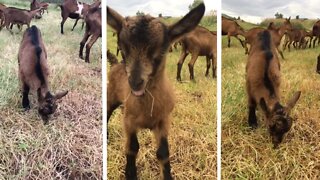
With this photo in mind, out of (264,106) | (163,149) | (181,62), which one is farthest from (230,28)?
(163,149)

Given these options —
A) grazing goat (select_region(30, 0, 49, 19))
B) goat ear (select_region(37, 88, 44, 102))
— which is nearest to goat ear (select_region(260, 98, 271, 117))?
goat ear (select_region(37, 88, 44, 102))

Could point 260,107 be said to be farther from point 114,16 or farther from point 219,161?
point 114,16

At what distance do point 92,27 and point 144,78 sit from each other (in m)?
0.51

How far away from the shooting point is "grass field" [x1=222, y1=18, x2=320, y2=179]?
283cm

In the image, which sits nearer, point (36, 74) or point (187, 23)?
point (187, 23)

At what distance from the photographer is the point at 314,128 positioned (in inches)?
114

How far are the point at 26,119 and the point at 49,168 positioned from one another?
12.2 inches

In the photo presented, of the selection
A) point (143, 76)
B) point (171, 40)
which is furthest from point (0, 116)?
point (171, 40)

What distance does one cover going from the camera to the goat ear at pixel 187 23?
2609mm

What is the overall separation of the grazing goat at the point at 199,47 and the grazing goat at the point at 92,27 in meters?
0.49

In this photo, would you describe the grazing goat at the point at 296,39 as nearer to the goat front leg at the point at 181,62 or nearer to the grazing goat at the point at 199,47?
the grazing goat at the point at 199,47

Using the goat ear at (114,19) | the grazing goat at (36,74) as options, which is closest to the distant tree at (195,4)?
the goat ear at (114,19)

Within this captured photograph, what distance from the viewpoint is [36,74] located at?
2854 mm

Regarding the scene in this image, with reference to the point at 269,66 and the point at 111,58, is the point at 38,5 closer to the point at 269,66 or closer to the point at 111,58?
the point at 111,58
